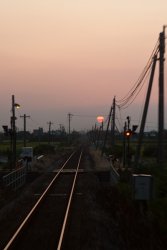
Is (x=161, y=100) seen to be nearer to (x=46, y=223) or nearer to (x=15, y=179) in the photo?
(x=46, y=223)

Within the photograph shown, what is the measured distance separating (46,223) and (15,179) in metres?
11.7

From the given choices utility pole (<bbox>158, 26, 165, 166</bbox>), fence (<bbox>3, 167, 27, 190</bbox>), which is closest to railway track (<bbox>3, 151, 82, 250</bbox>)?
fence (<bbox>3, 167, 27, 190</bbox>)

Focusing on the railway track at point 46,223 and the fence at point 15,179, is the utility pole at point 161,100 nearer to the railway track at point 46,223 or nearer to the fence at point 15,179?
the railway track at point 46,223

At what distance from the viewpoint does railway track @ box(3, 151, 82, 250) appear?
13.6 meters

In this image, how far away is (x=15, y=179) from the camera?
93.3 feet

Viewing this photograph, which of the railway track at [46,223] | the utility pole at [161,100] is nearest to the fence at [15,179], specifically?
the railway track at [46,223]

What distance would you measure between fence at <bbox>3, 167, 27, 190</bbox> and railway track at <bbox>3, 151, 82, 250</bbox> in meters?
1.99

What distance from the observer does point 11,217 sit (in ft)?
60.2

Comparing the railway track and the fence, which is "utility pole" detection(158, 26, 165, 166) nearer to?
the railway track

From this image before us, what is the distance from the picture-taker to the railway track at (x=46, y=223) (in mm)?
13555

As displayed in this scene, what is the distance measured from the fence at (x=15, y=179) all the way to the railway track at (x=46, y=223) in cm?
199

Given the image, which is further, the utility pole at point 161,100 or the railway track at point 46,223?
the utility pole at point 161,100

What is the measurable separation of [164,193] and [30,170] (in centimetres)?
2640

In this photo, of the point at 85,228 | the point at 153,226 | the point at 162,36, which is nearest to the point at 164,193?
the point at 153,226
